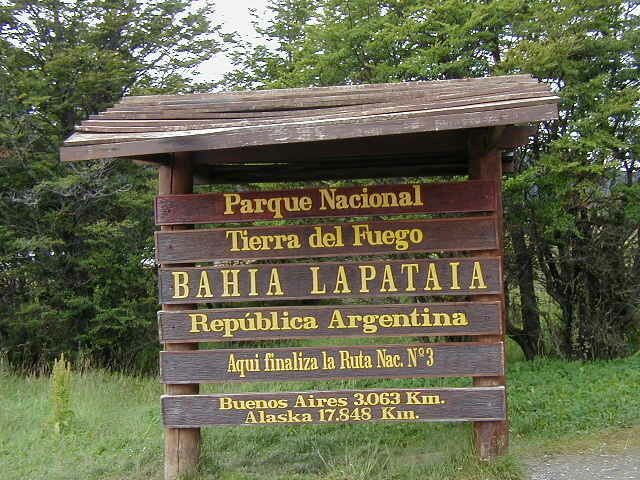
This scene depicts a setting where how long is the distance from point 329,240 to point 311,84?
5041 millimetres

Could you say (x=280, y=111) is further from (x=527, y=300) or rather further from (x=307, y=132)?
(x=527, y=300)

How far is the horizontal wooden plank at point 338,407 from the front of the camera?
200 inches

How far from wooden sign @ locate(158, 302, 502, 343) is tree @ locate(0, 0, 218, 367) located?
645 cm

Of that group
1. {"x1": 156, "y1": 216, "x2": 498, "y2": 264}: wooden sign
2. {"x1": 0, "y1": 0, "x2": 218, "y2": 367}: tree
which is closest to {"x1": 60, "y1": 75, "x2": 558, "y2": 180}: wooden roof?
{"x1": 156, "y1": 216, "x2": 498, "y2": 264}: wooden sign

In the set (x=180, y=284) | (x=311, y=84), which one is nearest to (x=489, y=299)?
(x=180, y=284)

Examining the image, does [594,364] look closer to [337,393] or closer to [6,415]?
[337,393]

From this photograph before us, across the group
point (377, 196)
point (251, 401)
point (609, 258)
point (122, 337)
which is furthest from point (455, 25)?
point (122, 337)

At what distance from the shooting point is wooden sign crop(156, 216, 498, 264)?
5145 millimetres

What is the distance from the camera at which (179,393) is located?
17.5 feet

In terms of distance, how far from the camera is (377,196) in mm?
5215

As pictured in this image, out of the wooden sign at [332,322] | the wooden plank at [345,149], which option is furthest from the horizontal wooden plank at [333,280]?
the wooden plank at [345,149]

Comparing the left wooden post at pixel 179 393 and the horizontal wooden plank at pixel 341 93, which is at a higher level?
the horizontal wooden plank at pixel 341 93

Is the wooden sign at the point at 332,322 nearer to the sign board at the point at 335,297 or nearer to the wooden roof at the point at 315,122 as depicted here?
the sign board at the point at 335,297

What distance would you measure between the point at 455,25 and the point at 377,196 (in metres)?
4.52
